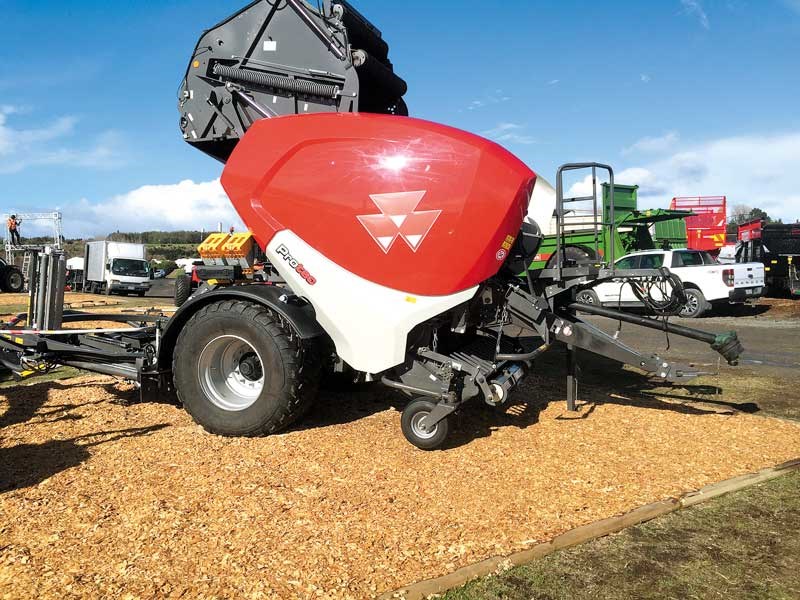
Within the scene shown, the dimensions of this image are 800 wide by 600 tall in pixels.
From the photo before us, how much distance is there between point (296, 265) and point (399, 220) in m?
0.94

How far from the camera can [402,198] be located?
4.23 metres

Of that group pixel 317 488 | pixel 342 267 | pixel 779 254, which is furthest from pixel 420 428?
pixel 779 254

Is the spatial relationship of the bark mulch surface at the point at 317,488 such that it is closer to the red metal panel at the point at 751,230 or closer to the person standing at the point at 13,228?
the red metal panel at the point at 751,230

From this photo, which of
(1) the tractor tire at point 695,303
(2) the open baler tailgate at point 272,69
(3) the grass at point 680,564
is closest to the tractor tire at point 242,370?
(2) the open baler tailgate at point 272,69

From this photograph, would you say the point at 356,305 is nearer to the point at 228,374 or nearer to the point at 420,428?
the point at 420,428

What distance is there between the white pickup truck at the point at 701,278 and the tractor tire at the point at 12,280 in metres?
22.3

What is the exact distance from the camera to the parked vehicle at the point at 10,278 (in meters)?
23.7

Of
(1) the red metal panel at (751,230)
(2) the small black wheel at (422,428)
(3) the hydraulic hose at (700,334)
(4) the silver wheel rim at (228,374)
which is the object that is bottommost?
(2) the small black wheel at (422,428)

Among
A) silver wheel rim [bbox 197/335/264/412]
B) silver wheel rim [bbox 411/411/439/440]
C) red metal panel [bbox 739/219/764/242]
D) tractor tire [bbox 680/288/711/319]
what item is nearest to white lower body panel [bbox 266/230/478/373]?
silver wheel rim [bbox 411/411/439/440]

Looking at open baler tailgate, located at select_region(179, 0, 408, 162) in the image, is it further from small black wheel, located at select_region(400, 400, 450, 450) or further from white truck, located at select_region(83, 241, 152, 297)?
white truck, located at select_region(83, 241, 152, 297)

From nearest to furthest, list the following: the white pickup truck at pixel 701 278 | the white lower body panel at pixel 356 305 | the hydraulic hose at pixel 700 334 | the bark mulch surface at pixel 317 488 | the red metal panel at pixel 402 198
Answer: the bark mulch surface at pixel 317 488
the red metal panel at pixel 402 198
the white lower body panel at pixel 356 305
the hydraulic hose at pixel 700 334
the white pickup truck at pixel 701 278

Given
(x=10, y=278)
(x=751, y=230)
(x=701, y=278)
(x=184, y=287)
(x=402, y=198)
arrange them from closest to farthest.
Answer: (x=402, y=198) < (x=184, y=287) < (x=701, y=278) < (x=751, y=230) < (x=10, y=278)

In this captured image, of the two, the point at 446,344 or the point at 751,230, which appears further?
the point at 751,230

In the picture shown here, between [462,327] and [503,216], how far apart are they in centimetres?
90
